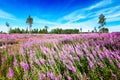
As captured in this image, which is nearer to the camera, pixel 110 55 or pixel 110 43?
pixel 110 55

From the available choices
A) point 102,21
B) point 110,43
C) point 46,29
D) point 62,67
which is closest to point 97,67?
point 62,67

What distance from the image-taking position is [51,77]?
270 cm

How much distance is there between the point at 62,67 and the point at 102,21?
206 feet

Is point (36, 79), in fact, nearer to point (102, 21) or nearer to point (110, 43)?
point (110, 43)

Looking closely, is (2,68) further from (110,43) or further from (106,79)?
(110,43)

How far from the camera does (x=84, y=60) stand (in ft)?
12.9

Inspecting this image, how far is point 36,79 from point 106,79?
1.32 meters

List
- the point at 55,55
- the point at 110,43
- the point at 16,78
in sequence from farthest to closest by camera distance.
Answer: the point at 110,43 → the point at 55,55 → the point at 16,78

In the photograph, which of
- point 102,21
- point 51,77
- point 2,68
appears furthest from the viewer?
point 102,21

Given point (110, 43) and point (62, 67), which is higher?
point (110, 43)

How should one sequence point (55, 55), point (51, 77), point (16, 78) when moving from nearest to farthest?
point (51, 77)
point (16, 78)
point (55, 55)

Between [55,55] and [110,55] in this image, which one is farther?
[55,55]

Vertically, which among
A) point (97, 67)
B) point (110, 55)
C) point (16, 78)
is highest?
point (110, 55)

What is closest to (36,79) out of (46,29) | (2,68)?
(2,68)
